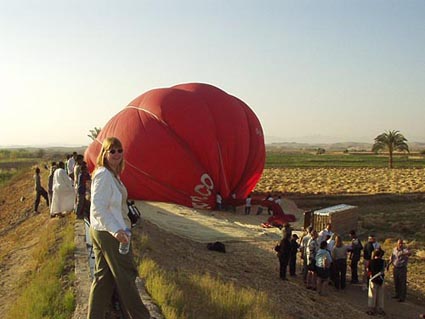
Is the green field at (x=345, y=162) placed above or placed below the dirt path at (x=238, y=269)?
above

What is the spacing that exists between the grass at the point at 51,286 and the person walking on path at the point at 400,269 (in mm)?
6687

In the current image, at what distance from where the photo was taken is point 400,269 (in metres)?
10.3

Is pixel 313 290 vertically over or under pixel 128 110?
under

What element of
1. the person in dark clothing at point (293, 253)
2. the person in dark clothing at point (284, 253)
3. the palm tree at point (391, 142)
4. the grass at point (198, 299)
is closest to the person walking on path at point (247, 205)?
the person in dark clothing at point (293, 253)

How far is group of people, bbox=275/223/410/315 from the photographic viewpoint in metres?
9.69

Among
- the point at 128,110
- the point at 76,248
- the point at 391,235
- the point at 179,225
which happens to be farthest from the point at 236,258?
the point at 128,110

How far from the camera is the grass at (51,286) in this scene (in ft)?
18.4

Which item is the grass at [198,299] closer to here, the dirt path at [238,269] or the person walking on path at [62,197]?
the dirt path at [238,269]

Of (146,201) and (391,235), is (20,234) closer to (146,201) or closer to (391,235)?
(146,201)

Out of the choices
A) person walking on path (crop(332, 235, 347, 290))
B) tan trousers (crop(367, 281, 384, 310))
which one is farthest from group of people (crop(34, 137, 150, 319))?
person walking on path (crop(332, 235, 347, 290))

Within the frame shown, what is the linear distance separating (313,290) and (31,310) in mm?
6617

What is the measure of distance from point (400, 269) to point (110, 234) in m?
8.06

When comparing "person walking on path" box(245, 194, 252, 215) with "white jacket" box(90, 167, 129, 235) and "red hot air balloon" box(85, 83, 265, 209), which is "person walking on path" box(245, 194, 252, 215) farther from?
"white jacket" box(90, 167, 129, 235)

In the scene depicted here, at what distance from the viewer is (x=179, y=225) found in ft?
52.8
